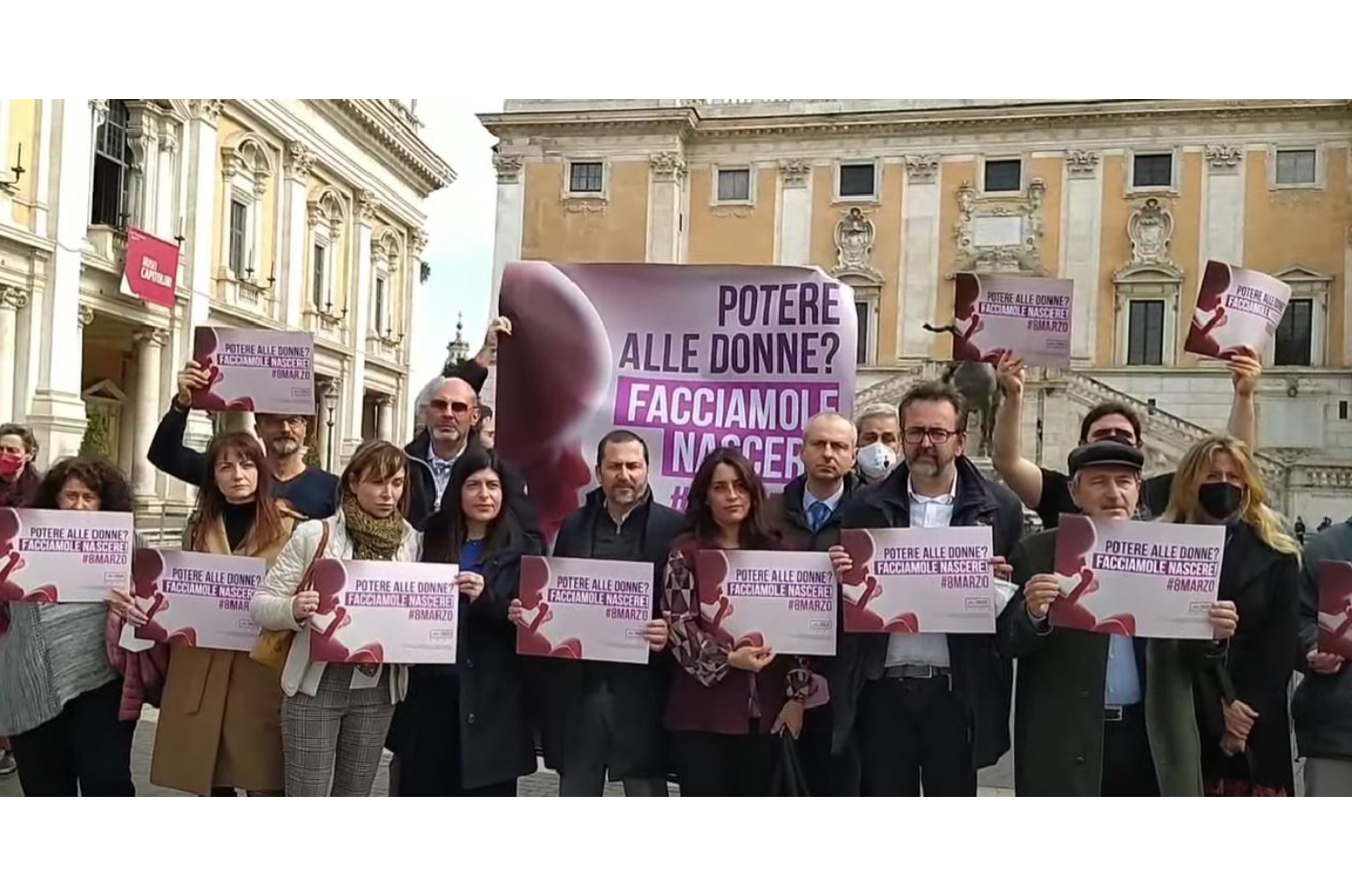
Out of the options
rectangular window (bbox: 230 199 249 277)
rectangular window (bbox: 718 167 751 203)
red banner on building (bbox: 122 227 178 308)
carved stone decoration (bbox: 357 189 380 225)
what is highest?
rectangular window (bbox: 718 167 751 203)

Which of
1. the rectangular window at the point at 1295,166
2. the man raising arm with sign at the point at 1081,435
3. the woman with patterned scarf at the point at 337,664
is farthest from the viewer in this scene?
the rectangular window at the point at 1295,166

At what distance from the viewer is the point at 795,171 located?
5.77 metres

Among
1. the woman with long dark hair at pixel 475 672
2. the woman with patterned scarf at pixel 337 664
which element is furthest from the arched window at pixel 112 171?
the woman with long dark hair at pixel 475 672

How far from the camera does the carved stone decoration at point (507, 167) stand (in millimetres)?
5445

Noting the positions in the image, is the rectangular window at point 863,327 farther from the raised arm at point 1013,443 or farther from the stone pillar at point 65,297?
the stone pillar at point 65,297

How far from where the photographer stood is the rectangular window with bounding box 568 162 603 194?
5.52m

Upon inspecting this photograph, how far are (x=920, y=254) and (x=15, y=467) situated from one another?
4.28m

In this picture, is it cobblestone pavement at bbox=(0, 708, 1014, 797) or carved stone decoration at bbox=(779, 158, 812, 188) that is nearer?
cobblestone pavement at bbox=(0, 708, 1014, 797)

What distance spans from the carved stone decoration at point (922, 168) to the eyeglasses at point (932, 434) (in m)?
2.05

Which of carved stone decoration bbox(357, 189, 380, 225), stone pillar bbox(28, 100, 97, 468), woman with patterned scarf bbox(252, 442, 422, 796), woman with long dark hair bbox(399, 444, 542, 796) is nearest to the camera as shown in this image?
woman with patterned scarf bbox(252, 442, 422, 796)

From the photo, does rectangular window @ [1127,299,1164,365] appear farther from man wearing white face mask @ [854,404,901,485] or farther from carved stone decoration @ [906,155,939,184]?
man wearing white face mask @ [854,404,901,485]

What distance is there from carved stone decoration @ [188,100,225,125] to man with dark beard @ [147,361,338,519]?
4.21 ft

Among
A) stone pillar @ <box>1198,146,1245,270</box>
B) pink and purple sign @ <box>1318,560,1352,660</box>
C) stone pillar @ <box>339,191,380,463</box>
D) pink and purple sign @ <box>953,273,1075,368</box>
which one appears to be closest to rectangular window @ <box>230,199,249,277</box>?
stone pillar @ <box>339,191,380,463</box>

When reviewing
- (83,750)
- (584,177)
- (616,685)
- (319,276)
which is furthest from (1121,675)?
(319,276)
